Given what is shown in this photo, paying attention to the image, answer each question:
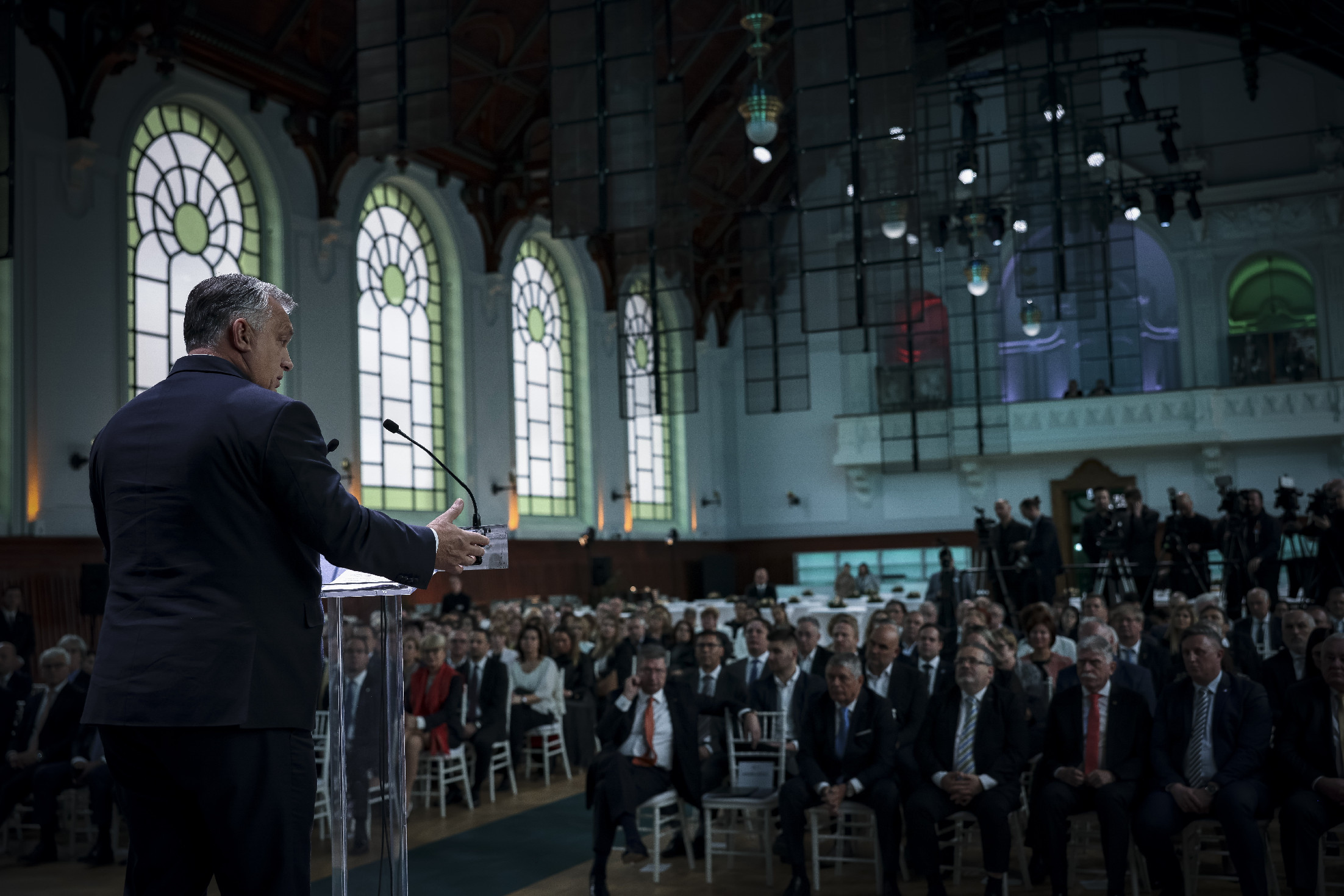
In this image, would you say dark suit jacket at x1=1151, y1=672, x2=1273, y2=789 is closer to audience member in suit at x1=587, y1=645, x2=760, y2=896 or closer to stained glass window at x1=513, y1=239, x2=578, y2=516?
audience member in suit at x1=587, y1=645, x2=760, y2=896

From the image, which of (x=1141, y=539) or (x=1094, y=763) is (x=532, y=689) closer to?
(x=1094, y=763)

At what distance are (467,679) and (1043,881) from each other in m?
4.54

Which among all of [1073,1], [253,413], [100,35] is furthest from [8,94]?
[1073,1]

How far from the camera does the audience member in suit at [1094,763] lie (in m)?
5.17

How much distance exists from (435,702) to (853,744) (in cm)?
346

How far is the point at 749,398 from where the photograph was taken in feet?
53.8

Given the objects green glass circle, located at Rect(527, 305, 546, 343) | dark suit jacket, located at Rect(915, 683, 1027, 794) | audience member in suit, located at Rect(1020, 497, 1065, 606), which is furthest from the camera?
green glass circle, located at Rect(527, 305, 546, 343)

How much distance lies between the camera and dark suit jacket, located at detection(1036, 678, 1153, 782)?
210 inches

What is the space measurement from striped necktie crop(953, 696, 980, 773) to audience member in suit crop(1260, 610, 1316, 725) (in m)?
1.92

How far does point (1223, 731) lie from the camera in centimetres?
515

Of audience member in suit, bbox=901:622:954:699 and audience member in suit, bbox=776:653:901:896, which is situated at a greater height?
audience member in suit, bbox=901:622:954:699

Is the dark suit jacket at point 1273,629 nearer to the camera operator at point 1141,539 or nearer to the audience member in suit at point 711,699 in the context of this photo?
the camera operator at point 1141,539

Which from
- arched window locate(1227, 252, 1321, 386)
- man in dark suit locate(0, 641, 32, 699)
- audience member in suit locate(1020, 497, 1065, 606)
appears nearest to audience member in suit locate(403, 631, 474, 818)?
man in dark suit locate(0, 641, 32, 699)

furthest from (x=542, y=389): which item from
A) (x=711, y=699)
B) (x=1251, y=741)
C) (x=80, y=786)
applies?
(x=1251, y=741)
